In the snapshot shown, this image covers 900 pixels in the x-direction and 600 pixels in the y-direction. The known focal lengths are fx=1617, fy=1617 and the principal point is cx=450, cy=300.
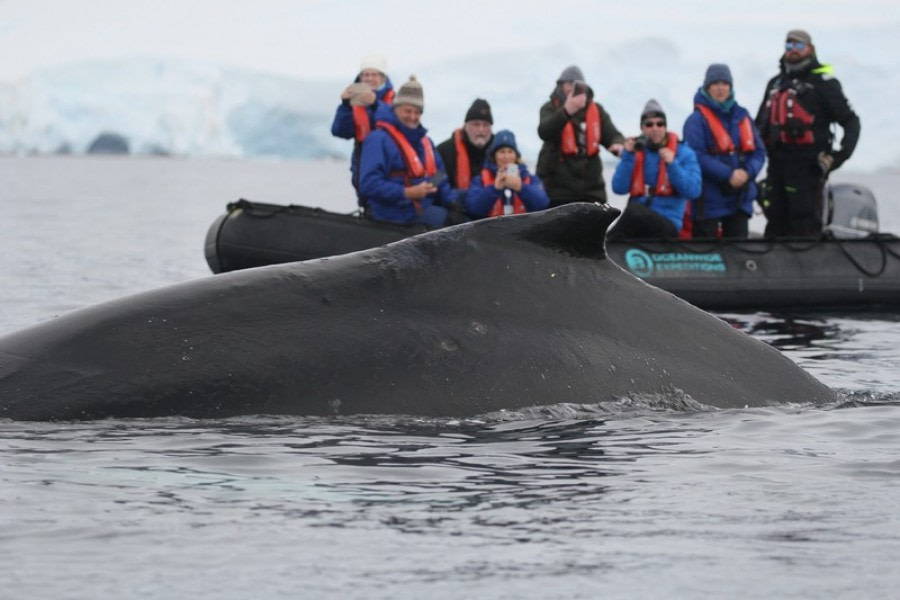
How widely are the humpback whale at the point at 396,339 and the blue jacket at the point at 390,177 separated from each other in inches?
336

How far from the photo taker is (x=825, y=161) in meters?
19.0

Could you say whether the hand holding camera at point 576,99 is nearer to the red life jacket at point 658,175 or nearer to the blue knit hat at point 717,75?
the red life jacket at point 658,175

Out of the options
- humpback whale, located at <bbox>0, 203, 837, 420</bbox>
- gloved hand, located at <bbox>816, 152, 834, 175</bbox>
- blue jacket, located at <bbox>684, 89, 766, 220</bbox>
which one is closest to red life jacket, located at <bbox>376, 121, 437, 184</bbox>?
blue jacket, located at <bbox>684, 89, 766, 220</bbox>

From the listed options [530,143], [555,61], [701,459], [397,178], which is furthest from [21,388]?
[555,61]

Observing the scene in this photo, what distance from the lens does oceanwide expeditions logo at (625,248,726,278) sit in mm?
17750

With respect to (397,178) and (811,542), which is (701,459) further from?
(397,178)

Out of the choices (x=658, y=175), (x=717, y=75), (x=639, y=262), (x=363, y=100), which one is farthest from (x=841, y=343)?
(x=363, y=100)

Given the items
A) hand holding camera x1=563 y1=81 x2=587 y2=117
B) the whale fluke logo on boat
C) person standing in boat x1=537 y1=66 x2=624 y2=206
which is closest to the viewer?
hand holding camera x1=563 y1=81 x2=587 y2=117

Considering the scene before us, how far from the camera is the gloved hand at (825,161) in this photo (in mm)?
19016

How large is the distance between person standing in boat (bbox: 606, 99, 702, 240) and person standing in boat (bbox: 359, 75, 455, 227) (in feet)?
6.40

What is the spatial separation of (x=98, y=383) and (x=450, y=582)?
106 inches

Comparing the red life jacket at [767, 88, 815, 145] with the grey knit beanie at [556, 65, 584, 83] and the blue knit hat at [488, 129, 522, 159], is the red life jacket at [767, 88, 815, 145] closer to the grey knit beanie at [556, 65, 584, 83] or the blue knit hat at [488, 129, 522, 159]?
the grey knit beanie at [556, 65, 584, 83]

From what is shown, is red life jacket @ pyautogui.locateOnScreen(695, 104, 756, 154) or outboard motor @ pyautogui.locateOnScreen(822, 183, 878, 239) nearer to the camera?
red life jacket @ pyautogui.locateOnScreen(695, 104, 756, 154)

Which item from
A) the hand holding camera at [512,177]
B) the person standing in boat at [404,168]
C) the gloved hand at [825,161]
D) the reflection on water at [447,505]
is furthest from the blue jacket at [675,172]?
the reflection on water at [447,505]
